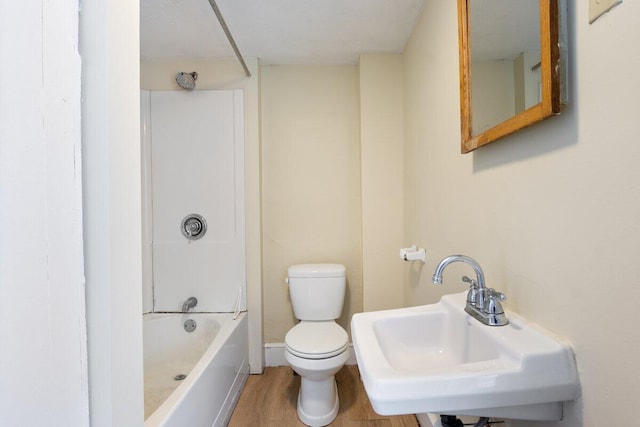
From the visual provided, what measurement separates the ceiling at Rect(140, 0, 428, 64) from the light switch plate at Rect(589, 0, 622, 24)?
3.86 ft

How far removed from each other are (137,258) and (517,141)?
1034 millimetres

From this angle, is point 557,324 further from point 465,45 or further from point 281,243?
point 281,243

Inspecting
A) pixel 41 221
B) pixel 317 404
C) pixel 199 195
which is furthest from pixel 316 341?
pixel 41 221

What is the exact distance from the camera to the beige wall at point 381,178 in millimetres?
2018

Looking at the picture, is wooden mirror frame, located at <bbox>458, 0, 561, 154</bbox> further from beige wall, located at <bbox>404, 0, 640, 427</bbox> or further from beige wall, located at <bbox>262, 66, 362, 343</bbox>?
beige wall, located at <bbox>262, 66, 362, 343</bbox>

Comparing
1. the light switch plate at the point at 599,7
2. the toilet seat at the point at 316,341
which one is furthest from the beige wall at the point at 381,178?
the light switch plate at the point at 599,7

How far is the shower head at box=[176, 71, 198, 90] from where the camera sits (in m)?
1.96

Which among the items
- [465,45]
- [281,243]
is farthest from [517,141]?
[281,243]

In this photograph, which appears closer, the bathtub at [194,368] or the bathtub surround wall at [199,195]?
the bathtub at [194,368]

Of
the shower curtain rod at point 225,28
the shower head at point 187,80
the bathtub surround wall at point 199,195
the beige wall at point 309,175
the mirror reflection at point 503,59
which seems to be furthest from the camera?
the beige wall at point 309,175

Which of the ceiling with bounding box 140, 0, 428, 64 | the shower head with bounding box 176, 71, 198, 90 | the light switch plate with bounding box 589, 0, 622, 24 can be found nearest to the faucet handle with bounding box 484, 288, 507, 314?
the light switch plate with bounding box 589, 0, 622, 24

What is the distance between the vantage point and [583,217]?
61cm

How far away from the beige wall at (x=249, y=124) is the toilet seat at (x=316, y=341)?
0.43m

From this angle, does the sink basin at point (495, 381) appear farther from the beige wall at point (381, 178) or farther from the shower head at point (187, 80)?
the shower head at point (187, 80)
